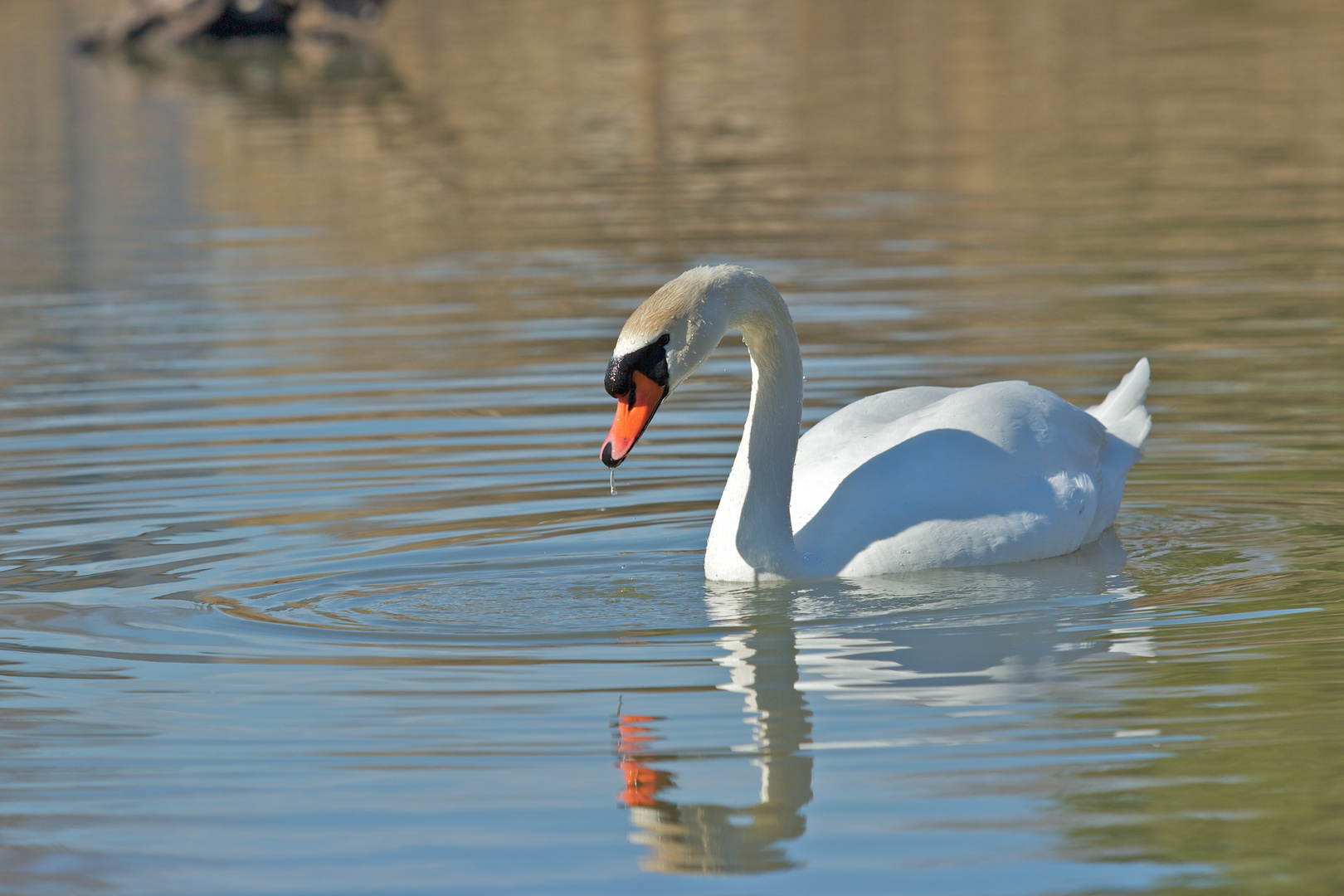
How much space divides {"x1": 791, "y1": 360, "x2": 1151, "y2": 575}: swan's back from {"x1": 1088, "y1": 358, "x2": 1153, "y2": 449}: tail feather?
297 mm

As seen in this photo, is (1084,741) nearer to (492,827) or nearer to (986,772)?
(986,772)

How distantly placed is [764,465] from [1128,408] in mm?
1978

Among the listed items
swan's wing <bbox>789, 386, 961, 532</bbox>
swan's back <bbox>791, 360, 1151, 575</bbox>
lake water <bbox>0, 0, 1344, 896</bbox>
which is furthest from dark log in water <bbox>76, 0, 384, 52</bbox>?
swan's back <bbox>791, 360, 1151, 575</bbox>

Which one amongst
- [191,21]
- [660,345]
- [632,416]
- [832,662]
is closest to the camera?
[832,662]

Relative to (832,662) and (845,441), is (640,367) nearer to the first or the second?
(832,662)

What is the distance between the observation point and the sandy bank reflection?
4605 millimetres

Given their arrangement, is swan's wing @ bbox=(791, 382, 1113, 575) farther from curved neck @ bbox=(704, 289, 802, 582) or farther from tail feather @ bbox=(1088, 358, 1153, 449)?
tail feather @ bbox=(1088, 358, 1153, 449)

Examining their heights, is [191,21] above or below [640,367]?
above

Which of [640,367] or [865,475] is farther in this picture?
A: [865,475]

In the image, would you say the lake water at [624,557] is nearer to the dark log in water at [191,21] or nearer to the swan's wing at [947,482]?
the swan's wing at [947,482]

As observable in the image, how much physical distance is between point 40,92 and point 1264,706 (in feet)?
97.6

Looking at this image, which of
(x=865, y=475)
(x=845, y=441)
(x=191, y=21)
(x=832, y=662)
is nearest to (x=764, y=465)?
(x=865, y=475)

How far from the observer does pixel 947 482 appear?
22.1ft

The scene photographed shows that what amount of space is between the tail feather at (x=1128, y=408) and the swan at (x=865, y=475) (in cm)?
61
